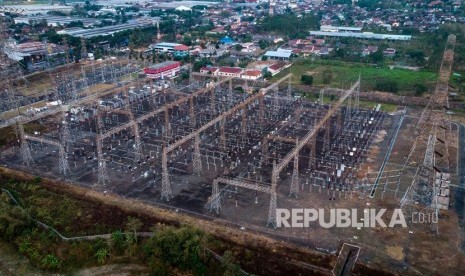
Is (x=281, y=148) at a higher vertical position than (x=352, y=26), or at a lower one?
lower

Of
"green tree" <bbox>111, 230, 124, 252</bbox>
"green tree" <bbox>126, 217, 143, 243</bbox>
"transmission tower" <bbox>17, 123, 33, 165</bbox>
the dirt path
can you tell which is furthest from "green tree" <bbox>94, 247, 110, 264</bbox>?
"transmission tower" <bbox>17, 123, 33, 165</bbox>

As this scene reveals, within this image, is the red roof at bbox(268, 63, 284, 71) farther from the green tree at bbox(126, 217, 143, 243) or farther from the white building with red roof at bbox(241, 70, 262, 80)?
the green tree at bbox(126, 217, 143, 243)

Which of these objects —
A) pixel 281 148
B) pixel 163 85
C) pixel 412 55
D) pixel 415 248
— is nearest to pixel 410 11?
pixel 412 55

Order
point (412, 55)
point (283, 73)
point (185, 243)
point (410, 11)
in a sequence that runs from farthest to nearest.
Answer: point (410, 11) → point (412, 55) → point (283, 73) → point (185, 243)

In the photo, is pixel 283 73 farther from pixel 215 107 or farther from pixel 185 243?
pixel 185 243

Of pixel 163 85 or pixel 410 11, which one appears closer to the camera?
pixel 163 85

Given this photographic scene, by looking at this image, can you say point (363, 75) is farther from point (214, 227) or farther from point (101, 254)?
point (101, 254)

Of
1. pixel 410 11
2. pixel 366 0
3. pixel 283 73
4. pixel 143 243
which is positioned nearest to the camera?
pixel 143 243

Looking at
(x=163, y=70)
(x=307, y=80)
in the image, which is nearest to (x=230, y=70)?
(x=163, y=70)
